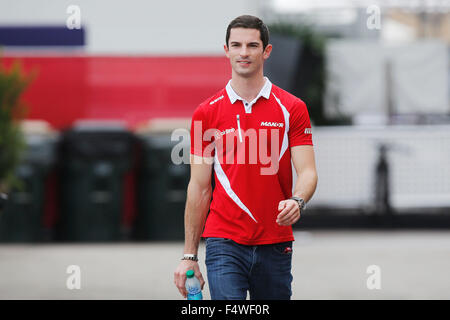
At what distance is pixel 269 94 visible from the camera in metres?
3.82

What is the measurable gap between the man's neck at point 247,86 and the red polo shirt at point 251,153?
2cm

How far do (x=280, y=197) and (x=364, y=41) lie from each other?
13.1 meters

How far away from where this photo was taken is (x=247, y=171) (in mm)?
3732

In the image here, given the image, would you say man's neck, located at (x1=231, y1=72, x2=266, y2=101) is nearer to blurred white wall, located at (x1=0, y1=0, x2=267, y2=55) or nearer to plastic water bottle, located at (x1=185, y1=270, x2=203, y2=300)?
plastic water bottle, located at (x1=185, y1=270, x2=203, y2=300)

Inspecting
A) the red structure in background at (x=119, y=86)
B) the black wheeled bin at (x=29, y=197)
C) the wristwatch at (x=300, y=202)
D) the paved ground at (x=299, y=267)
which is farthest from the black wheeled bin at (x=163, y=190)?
the wristwatch at (x=300, y=202)

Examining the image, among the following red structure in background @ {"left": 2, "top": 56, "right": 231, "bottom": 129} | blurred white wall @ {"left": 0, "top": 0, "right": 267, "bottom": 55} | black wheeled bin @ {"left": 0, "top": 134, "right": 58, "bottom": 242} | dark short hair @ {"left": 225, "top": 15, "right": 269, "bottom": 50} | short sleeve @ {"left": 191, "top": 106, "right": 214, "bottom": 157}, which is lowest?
black wheeled bin @ {"left": 0, "top": 134, "right": 58, "bottom": 242}

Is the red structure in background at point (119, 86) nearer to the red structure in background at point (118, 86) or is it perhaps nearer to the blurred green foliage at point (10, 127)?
the red structure in background at point (118, 86)

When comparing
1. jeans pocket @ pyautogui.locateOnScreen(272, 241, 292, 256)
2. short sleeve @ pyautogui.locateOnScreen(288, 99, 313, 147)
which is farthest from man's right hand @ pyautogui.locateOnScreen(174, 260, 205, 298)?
short sleeve @ pyautogui.locateOnScreen(288, 99, 313, 147)

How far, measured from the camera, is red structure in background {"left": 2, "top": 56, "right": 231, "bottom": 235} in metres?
14.2

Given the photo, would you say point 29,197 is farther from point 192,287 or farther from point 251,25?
point 251,25

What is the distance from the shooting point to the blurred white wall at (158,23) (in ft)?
48.4

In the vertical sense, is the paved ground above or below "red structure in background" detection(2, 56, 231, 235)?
below

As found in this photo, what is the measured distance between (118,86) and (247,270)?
425 inches

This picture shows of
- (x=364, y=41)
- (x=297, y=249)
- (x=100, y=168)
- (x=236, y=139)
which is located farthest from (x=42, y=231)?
(x=236, y=139)
